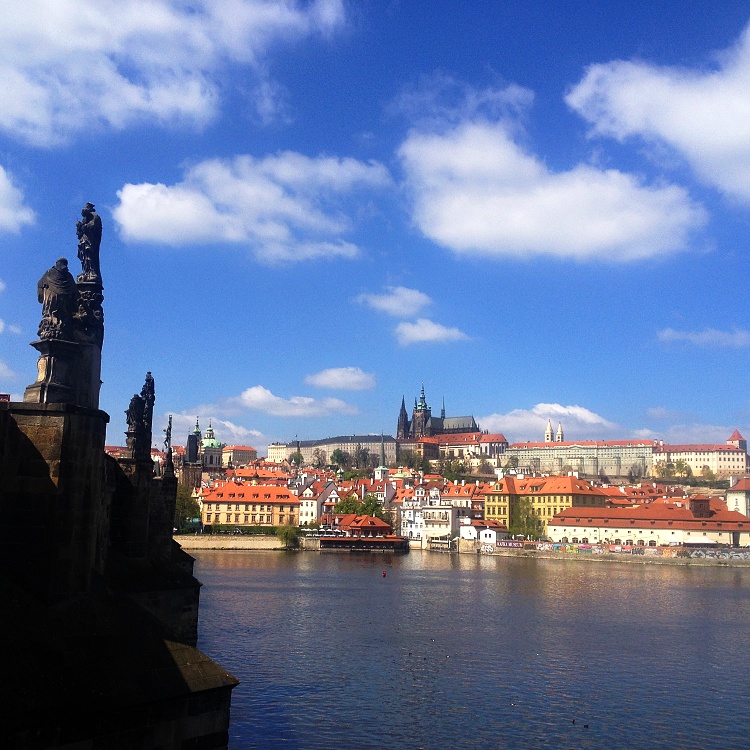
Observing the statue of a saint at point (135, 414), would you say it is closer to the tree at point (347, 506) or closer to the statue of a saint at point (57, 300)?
the statue of a saint at point (57, 300)

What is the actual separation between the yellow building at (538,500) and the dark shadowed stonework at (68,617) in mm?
129444

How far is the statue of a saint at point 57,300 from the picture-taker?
56.1ft

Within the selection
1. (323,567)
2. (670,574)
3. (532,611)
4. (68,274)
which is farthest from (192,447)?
(68,274)

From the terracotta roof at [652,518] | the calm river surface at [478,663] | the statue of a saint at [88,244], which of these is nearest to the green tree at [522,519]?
the terracotta roof at [652,518]

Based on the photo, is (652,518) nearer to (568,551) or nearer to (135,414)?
(568,551)

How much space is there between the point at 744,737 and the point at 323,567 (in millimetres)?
66858

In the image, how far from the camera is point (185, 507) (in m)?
126

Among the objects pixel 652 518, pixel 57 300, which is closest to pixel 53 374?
pixel 57 300

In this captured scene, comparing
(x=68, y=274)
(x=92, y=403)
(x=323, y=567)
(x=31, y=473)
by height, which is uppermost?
(x=68, y=274)

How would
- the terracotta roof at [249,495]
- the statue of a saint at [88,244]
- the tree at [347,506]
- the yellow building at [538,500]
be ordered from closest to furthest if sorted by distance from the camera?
the statue of a saint at [88,244] < the tree at [347,506] < the terracotta roof at [249,495] < the yellow building at [538,500]

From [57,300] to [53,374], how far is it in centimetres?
152

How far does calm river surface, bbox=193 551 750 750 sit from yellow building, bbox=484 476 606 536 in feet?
226

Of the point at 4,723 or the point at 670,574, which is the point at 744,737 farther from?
the point at 670,574

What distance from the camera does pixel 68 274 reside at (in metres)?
18.1
